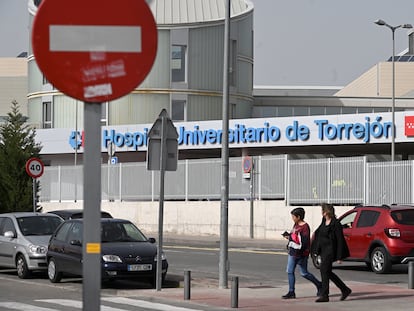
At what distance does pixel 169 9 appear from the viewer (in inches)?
2670

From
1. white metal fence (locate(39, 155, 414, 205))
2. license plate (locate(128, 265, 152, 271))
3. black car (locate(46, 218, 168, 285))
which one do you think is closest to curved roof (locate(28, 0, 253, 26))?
white metal fence (locate(39, 155, 414, 205))

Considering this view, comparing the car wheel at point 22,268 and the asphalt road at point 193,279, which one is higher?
the car wheel at point 22,268

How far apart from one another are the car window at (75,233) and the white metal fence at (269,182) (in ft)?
59.3

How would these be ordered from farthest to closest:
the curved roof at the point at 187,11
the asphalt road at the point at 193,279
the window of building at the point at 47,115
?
the window of building at the point at 47,115 < the curved roof at the point at 187,11 < the asphalt road at the point at 193,279

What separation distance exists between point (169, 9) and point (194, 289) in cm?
5104

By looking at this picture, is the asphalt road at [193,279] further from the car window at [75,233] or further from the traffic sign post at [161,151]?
the traffic sign post at [161,151]

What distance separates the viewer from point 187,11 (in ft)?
226

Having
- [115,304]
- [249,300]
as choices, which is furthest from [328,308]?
[115,304]

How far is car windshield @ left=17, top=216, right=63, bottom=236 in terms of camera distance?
22.7 meters

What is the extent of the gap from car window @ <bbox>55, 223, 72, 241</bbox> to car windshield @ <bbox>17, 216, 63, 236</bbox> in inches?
79.4

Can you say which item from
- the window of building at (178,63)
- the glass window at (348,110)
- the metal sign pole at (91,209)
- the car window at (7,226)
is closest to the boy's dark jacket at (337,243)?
the car window at (7,226)

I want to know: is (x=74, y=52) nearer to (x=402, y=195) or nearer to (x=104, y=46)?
(x=104, y=46)

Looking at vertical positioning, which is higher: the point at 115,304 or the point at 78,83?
the point at 78,83

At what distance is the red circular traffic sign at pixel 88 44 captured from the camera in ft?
13.9
